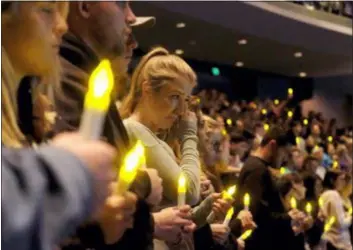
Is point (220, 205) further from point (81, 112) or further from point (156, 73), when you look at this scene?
point (81, 112)

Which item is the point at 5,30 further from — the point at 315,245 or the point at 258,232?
the point at 315,245

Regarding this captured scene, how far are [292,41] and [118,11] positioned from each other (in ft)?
38.0

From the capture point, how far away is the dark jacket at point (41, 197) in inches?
29.6

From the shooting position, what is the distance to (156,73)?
217 cm

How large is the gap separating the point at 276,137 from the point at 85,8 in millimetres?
2524

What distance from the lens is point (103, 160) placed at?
809mm

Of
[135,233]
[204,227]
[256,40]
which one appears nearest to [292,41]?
[256,40]

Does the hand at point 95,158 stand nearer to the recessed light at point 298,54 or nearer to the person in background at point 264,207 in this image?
the person in background at point 264,207

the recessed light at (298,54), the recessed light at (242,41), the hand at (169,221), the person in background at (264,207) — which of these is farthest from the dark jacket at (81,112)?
the recessed light at (298,54)

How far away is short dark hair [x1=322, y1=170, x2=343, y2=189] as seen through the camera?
636cm

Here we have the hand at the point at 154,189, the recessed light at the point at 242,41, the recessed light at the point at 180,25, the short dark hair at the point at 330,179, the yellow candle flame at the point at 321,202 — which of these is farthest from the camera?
the recessed light at the point at 242,41

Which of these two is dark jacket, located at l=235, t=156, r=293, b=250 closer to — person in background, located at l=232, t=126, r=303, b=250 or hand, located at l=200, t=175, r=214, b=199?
person in background, located at l=232, t=126, r=303, b=250

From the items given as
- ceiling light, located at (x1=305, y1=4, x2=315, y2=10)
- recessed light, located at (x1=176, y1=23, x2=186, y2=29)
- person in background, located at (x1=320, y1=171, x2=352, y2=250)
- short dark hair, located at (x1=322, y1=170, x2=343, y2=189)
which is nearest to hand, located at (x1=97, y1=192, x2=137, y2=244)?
person in background, located at (x1=320, y1=171, x2=352, y2=250)

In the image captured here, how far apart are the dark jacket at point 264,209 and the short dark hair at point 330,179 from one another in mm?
2655
